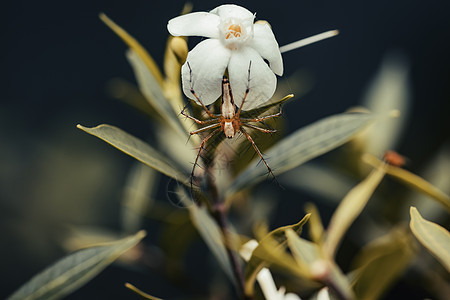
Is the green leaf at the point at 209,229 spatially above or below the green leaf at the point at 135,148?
below

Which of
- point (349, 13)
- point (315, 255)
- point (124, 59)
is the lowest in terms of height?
point (315, 255)

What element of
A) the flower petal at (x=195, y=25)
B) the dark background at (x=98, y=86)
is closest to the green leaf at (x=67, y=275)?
the flower petal at (x=195, y=25)

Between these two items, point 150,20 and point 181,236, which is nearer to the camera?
point 181,236

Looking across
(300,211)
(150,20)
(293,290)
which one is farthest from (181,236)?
(150,20)

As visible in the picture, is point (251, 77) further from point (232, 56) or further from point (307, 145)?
point (307, 145)

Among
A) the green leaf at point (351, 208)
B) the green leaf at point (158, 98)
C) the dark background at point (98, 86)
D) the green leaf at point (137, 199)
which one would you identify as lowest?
the green leaf at point (351, 208)

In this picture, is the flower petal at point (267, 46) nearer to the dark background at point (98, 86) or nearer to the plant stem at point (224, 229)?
the plant stem at point (224, 229)

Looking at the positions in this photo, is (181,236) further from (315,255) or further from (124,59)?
(124,59)
